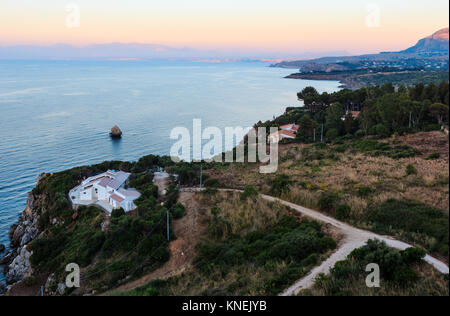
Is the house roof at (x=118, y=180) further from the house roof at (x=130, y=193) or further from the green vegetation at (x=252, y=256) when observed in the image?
the green vegetation at (x=252, y=256)

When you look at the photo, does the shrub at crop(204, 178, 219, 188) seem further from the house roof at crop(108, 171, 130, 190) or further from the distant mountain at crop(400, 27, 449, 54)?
the distant mountain at crop(400, 27, 449, 54)

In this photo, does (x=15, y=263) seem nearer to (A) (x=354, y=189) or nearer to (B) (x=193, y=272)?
(B) (x=193, y=272)

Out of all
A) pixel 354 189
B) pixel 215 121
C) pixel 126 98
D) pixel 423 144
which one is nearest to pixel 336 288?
pixel 354 189

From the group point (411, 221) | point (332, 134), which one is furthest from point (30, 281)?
point (332, 134)

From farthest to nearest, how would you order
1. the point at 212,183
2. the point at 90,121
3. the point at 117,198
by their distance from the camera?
the point at 90,121
the point at 117,198
the point at 212,183

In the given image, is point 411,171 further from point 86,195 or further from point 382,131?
point 86,195

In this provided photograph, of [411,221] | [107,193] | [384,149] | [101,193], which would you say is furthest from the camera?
[101,193]

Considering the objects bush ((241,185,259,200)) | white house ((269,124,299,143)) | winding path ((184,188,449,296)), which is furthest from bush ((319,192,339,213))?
white house ((269,124,299,143))
